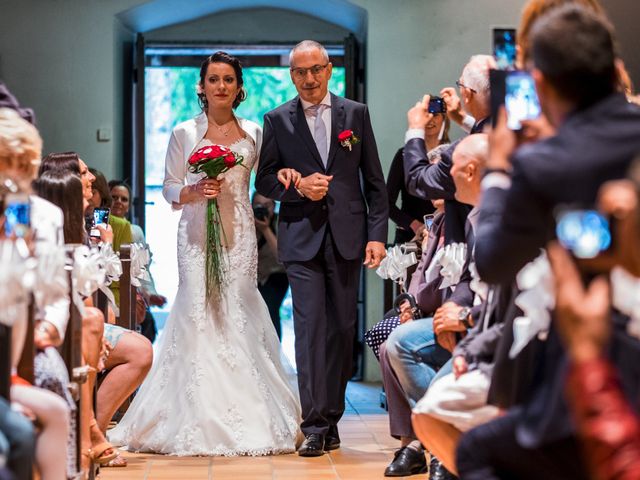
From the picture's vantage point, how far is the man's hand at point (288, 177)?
590 cm

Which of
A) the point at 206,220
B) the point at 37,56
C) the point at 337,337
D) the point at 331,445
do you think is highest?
the point at 37,56

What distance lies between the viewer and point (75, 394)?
3.96 metres

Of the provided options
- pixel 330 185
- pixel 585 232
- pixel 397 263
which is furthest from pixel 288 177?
pixel 585 232

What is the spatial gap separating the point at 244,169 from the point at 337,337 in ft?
3.49

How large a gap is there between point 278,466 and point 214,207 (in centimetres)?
148

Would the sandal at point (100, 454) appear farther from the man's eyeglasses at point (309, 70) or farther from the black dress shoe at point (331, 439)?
the man's eyeglasses at point (309, 70)

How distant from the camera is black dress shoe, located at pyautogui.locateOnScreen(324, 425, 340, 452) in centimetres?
594

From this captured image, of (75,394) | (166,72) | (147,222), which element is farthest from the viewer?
(166,72)

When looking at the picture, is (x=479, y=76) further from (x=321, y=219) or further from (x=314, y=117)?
(x=314, y=117)

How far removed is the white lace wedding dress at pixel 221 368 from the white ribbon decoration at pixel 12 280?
3134mm

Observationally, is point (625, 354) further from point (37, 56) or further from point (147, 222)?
point (147, 222)

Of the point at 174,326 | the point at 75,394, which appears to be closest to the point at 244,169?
the point at 174,326

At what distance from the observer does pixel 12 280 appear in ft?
9.10

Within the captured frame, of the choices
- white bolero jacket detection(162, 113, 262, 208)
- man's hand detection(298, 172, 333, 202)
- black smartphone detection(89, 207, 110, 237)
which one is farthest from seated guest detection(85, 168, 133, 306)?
man's hand detection(298, 172, 333, 202)
